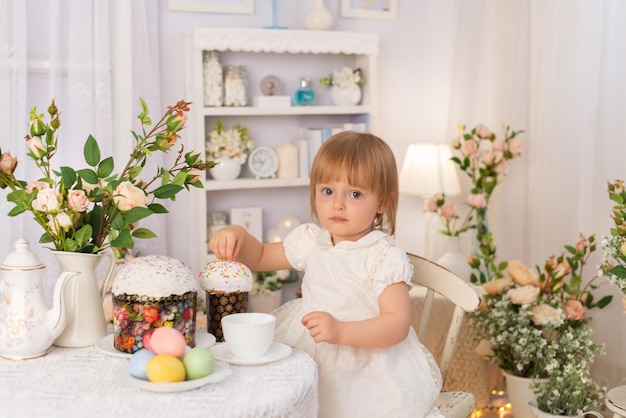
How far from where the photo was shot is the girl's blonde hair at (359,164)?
192 centimetres

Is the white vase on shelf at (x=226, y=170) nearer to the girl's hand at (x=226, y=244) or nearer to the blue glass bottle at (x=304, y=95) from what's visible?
the blue glass bottle at (x=304, y=95)

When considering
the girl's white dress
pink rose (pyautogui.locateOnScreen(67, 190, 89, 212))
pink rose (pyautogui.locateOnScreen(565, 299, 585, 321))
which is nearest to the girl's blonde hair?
the girl's white dress

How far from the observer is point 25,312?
160 cm

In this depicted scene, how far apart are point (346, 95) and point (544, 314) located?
132 cm

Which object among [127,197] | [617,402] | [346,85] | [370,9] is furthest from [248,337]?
[370,9]

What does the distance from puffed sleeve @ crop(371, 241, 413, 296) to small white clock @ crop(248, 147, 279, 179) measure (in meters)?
1.64

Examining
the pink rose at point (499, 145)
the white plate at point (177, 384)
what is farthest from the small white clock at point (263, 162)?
the white plate at point (177, 384)

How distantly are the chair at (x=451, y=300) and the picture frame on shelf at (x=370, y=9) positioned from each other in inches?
70.6

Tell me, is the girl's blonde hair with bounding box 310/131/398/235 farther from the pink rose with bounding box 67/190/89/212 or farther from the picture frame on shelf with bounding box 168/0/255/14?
the picture frame on shelf with bounding box 168/0/255/14

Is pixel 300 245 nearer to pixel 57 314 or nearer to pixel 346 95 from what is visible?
pixel 57 314

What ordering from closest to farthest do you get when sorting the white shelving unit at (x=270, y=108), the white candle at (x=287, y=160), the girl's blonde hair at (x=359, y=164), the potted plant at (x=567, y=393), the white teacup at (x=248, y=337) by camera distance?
the white teacup at (x=248, y=337) < the girl's blonde hair at (x=359, y=164) < the potted plant at (x=567, y=393) < the white shelving unit at (x=270, y=108) < the white candle at (x=287, y=160)

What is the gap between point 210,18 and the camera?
3.43 m

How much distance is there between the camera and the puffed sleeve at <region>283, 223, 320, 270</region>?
2.06m

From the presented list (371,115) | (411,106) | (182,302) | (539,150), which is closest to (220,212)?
(371,115)
